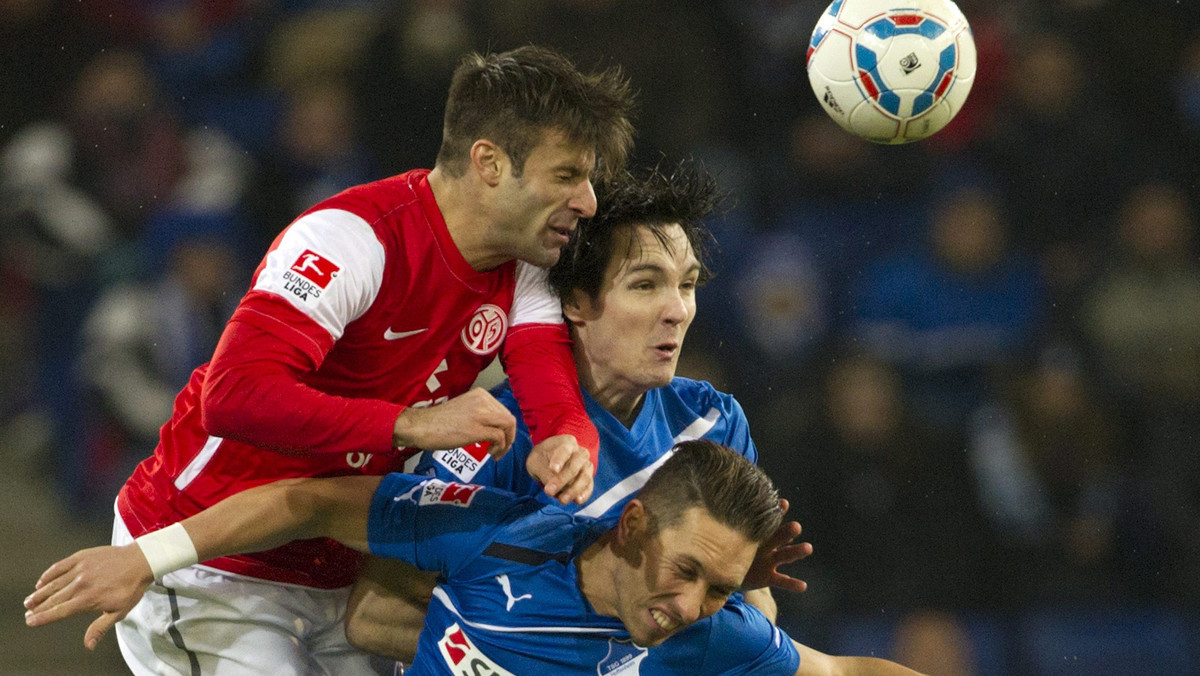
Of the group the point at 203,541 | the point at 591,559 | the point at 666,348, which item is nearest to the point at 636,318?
the point at 666,348

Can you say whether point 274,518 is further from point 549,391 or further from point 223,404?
point 549,391

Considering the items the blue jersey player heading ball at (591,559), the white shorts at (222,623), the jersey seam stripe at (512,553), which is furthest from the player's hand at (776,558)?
the white shorts at (222,623)

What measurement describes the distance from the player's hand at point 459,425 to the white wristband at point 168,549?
480mm

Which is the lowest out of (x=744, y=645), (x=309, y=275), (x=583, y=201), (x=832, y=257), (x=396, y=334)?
(x=744, y=645)

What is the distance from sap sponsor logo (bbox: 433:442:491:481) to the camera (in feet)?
9.05

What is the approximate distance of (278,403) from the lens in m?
2.18

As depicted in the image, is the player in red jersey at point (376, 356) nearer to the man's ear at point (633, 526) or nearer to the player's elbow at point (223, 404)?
the player's elbow at point (223, 404)

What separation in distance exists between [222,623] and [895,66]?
1916 mm

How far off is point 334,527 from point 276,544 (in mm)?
116

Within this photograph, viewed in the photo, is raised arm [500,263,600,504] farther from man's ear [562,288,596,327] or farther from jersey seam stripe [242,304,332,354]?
jersey seam stripe [242,304,332,354]

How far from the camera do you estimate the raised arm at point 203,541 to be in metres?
2.25

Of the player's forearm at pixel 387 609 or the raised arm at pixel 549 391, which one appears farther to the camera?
the player's forearm at pixel 387 609

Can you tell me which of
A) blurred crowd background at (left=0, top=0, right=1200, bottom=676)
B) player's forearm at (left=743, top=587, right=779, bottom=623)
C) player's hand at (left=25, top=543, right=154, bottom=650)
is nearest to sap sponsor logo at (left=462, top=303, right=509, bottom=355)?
player's hand at (left=25, top=543, right=154, bottom=650)

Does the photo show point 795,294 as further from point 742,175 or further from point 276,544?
point 276,544
